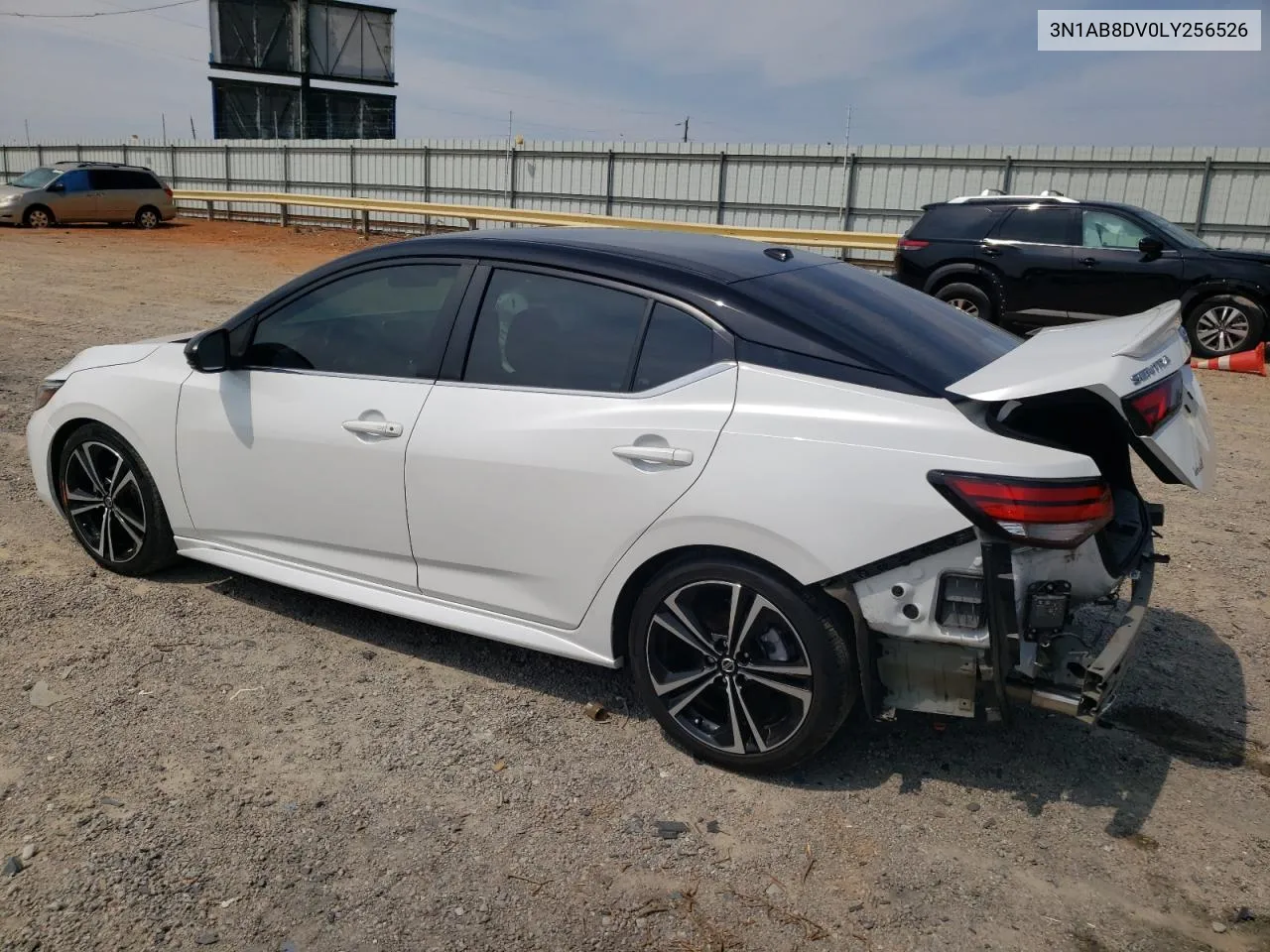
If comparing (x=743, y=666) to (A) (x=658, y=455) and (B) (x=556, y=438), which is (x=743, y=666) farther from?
(B) (x=556, y=438)

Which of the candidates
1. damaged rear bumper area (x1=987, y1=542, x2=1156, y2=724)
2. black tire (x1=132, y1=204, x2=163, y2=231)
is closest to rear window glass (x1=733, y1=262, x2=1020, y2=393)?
damaged rear bumper area (x1=987, y1=542, x2=1156, y2=724)

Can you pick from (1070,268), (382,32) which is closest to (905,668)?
(1070,268)

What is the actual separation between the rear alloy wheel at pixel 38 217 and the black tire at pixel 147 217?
2006mm

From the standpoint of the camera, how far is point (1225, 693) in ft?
12.9

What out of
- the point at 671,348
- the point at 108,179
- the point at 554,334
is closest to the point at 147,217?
the point at 108,179

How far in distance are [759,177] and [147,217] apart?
16613mm

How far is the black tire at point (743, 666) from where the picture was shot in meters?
3.09

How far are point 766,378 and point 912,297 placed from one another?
1088 millimetres

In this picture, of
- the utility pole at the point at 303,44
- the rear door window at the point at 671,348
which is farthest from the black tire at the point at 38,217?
the rear door window at the point at 671,348

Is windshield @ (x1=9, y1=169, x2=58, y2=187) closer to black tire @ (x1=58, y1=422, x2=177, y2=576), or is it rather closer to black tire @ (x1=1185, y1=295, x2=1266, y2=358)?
black tire @ (x1=58, y1=422, x2=177, y2=576)

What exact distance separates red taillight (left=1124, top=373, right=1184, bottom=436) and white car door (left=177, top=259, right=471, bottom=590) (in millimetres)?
2269

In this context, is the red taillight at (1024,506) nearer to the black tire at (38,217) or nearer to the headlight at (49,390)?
the headlight at (49,390)

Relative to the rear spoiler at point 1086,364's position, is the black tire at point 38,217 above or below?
below

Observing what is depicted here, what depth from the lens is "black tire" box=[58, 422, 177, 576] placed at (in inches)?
179
